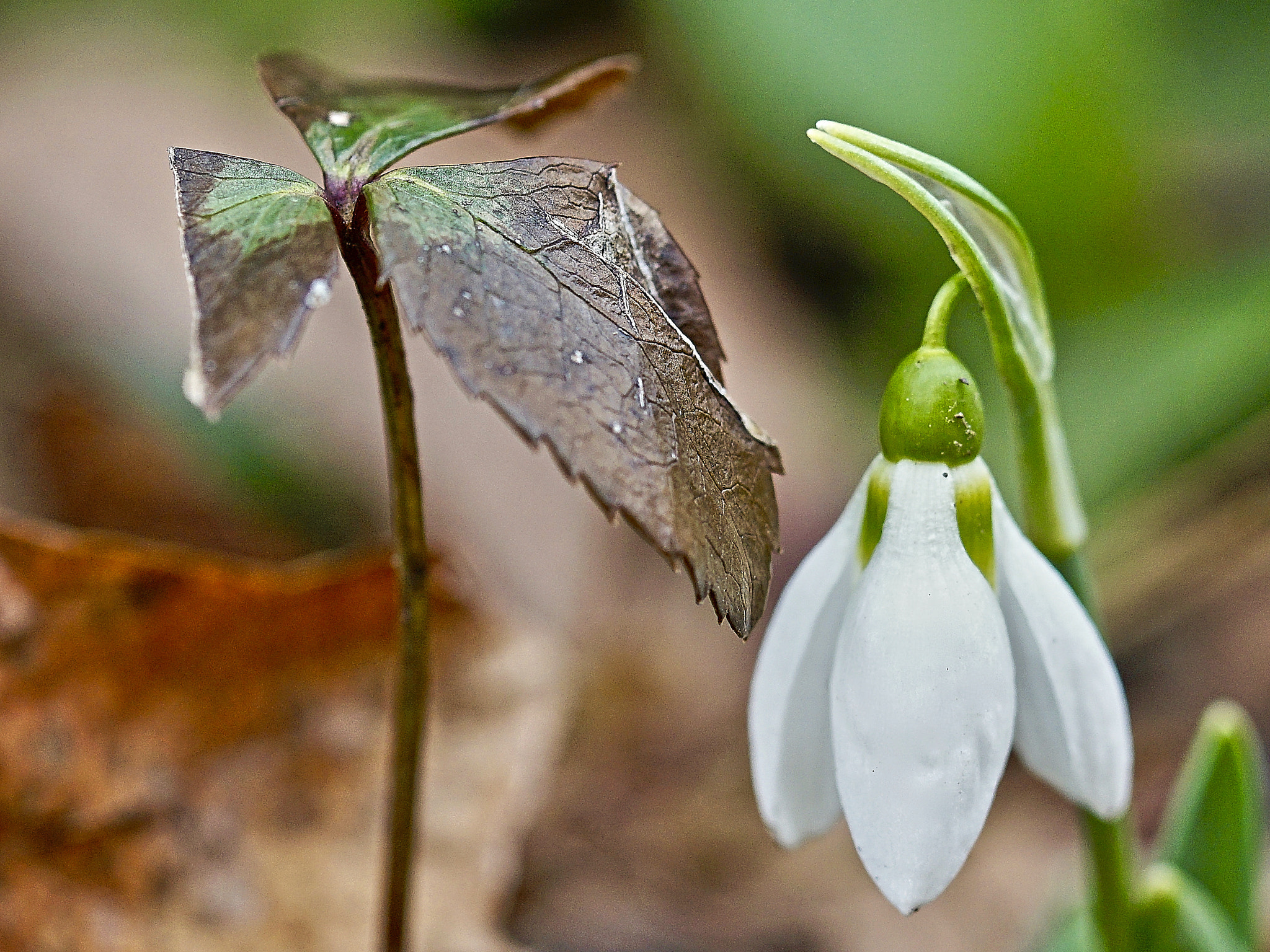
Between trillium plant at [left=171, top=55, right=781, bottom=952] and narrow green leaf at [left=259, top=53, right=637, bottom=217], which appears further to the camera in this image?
narrow green leaf at [left=259, top=53, right=637, bottom=217]

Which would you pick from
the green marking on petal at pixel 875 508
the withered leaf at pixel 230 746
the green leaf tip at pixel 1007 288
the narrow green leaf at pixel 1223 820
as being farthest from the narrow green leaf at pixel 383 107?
the narrow green leaf at pixel 1223 820

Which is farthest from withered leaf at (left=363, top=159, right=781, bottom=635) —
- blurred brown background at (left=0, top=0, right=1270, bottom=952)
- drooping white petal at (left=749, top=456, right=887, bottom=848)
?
blurred brown background at (left=0, top=0, right=1270, bottom=952)

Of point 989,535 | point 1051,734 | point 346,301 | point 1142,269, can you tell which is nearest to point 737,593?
point 989,535

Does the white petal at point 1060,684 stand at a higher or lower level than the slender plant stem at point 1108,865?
higher

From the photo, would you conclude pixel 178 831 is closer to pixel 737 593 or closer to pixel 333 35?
pixel 737 593

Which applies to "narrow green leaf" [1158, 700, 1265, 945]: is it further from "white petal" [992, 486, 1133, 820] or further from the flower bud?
the flower bud

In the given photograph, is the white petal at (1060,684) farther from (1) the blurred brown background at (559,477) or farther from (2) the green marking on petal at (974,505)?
(1) the blurred brown background at (559,477)

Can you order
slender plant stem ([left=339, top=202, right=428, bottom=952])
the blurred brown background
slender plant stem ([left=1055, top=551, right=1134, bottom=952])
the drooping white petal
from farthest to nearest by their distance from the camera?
the blurred brown background → slender plant stem ([left=1055, top=551, right=1134, bottom=952]) → the drooping white petal → slender plant stem ([left=339, top=202, right=428, bottom=952])
